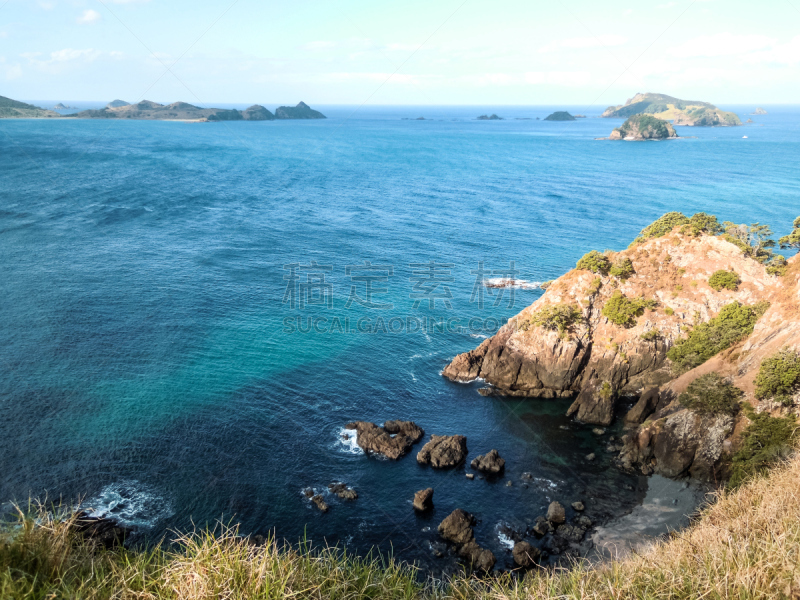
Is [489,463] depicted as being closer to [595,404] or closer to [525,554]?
[525,554]

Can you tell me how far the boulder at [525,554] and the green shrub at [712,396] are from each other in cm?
2230

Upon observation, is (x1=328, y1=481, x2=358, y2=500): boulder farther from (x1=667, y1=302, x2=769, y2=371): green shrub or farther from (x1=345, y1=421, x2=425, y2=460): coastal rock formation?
(x1=667, y1=302, x2=769, y2=371): green shrub

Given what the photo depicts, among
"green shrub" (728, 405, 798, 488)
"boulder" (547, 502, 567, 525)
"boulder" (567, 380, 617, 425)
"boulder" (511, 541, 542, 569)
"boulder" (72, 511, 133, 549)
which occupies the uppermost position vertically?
"green shrub" (728, 405, 798, 488)

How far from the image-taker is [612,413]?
2350 inches

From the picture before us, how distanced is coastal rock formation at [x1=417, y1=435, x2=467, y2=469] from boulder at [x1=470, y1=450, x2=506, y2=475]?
1.62 meters

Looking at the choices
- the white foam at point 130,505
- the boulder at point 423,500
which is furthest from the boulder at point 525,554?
the white foam at point 130,505

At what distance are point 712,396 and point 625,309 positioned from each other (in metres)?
15.9

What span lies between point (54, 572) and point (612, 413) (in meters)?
53.8

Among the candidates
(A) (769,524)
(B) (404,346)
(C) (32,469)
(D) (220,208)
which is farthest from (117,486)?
(D) (220,208)

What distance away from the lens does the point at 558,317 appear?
6450 centimetres

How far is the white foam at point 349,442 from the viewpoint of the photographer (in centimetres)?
5356

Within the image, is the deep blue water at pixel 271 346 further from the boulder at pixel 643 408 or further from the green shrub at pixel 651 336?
the green shrub at pixel 651 336

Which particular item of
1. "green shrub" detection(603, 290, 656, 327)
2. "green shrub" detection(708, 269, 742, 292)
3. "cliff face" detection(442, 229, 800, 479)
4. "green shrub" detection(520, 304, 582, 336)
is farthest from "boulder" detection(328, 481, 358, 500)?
"green shrub" detection(708, 269, 742, 292)

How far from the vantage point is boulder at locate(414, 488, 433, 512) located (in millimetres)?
46531
